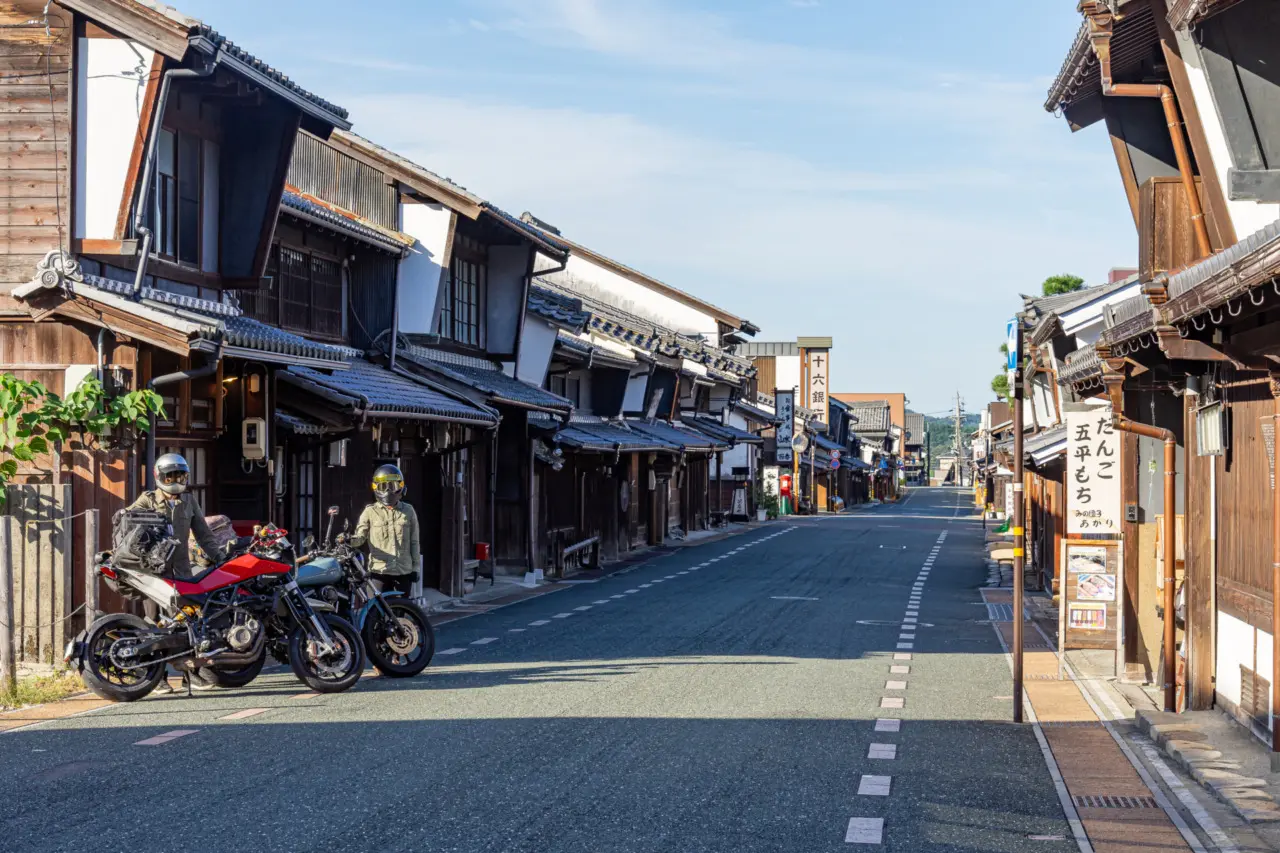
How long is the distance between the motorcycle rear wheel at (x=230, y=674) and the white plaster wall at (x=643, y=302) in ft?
136

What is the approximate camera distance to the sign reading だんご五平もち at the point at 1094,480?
1521cm

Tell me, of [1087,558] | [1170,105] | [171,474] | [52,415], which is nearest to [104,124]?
[52,415]

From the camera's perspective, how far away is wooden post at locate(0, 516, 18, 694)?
11.4m

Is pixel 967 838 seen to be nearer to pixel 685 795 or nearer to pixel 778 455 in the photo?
pixel 685 795

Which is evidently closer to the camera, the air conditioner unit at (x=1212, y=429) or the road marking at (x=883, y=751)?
the road marking at (x=883, y=751)

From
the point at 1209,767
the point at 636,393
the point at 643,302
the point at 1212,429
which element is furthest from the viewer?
the point at 643,302

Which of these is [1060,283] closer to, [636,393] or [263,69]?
[636,393]

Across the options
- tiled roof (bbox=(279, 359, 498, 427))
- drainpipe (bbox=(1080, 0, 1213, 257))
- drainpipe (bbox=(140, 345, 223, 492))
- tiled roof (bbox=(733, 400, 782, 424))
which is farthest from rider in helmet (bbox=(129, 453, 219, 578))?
tiled roof (bbox=(733, 400, 782, 424))

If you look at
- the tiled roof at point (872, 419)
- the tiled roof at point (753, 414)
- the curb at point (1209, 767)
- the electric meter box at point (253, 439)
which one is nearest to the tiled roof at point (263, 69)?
the electric meter box at point (253, 439)

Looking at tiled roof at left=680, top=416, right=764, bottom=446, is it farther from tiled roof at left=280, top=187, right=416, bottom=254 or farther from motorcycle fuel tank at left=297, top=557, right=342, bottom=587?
motorcycle fuel tank at left=297, top=557, right=342, bottom=587

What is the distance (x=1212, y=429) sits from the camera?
1132cm

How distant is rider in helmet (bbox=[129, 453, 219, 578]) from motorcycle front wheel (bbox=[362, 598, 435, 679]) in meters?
1.70

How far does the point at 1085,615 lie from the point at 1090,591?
0.27 metres

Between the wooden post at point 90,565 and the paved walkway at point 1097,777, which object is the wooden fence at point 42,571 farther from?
the paved walkway at point 1097,777
